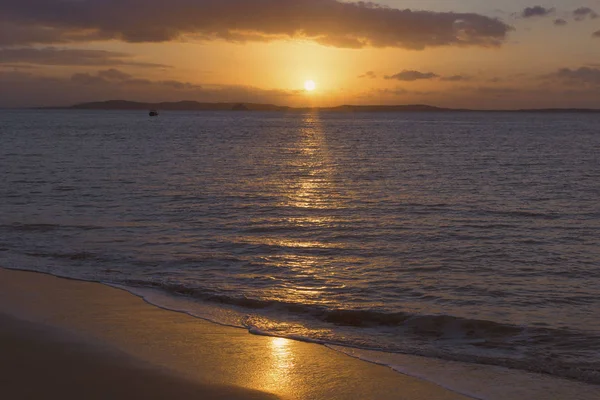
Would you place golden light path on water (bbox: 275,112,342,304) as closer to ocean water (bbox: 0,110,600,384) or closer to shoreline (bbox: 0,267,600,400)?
ocean water (bbox: 0,110,600,384)

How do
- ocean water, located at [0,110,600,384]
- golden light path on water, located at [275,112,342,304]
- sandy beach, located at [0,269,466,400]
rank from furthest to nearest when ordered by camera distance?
golden light path on water, located at [275,112,342,304] → ocean water, located at [0,110,600,384] → sandy beach, located at [0,269,466,400]

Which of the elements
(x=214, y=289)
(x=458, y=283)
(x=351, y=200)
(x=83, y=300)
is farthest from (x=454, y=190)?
(x=83, y=300)

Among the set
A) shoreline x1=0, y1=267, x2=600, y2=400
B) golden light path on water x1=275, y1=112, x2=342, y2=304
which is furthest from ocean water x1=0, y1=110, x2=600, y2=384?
shoreline x1=0, y1=267, x2=600, y2=400

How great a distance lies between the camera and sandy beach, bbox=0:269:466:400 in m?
7.64

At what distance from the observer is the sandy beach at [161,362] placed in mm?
7641

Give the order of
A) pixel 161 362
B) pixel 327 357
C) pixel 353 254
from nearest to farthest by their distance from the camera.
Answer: pixel 161 362 → pixel 327 357 → pixel 353 254

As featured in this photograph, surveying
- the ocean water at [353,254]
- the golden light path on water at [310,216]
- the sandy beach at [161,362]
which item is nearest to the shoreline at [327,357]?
the sandy beach at [161,362]

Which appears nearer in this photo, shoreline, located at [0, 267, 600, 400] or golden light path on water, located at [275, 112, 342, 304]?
shoreline, located at [0, 267, 600, 400]

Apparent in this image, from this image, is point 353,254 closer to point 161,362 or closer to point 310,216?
point 310,216

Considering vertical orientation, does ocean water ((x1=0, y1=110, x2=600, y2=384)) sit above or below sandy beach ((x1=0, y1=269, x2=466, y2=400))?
→ below

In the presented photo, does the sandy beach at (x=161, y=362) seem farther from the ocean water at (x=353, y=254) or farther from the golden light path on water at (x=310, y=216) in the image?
the golden light path on water at (x=310, y=216)

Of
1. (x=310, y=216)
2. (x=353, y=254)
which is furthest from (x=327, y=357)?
(x=310, y=216)

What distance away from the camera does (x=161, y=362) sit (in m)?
8.57

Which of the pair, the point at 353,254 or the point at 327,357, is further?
the point at 353,254
